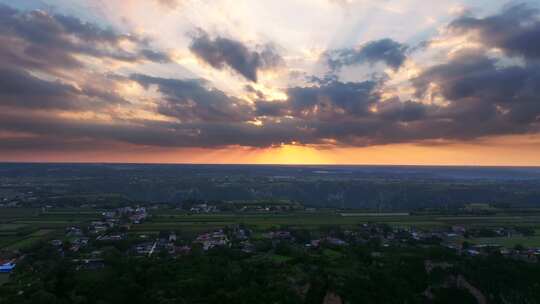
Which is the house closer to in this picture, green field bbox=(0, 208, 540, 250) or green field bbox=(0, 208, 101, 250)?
green field bbox=(0, 208, 101, 250)

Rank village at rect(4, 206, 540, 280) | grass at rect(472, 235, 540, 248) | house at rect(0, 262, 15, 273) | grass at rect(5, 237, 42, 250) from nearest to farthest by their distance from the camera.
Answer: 1. house at rect(0, 262, 15, 273)
2. village at rect(4, 206, 540, 280)
3. grass at rect(5, 237, 42, 250)
4. grass at rect(472, 235, 540, 248)

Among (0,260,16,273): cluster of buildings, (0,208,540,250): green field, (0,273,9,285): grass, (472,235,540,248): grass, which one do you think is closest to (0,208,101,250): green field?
(0,208,540,250): green field

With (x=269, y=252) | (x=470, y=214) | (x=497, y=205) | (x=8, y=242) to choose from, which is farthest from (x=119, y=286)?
(x=497, y=205)

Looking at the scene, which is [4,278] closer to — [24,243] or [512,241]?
[24,243]

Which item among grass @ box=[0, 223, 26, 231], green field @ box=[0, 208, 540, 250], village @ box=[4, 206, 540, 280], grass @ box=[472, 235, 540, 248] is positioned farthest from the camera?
grass @ box=[0, 223, 26, 231]

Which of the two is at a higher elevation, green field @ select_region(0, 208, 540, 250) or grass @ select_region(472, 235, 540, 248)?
grass @ select_region(472, 235, 540, 248)

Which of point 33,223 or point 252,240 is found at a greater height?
point 252,240

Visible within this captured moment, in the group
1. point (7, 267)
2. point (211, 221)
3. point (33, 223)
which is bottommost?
point (33, 223)

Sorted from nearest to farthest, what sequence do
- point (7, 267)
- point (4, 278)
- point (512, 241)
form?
point (4, 278) < point (7, 267) < point (512, 241)

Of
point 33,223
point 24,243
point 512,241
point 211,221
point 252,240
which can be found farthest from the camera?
point 211,221

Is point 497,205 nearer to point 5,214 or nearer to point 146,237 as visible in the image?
point 146,237

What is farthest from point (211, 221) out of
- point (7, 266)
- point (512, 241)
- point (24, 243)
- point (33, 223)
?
point (512, 241)
